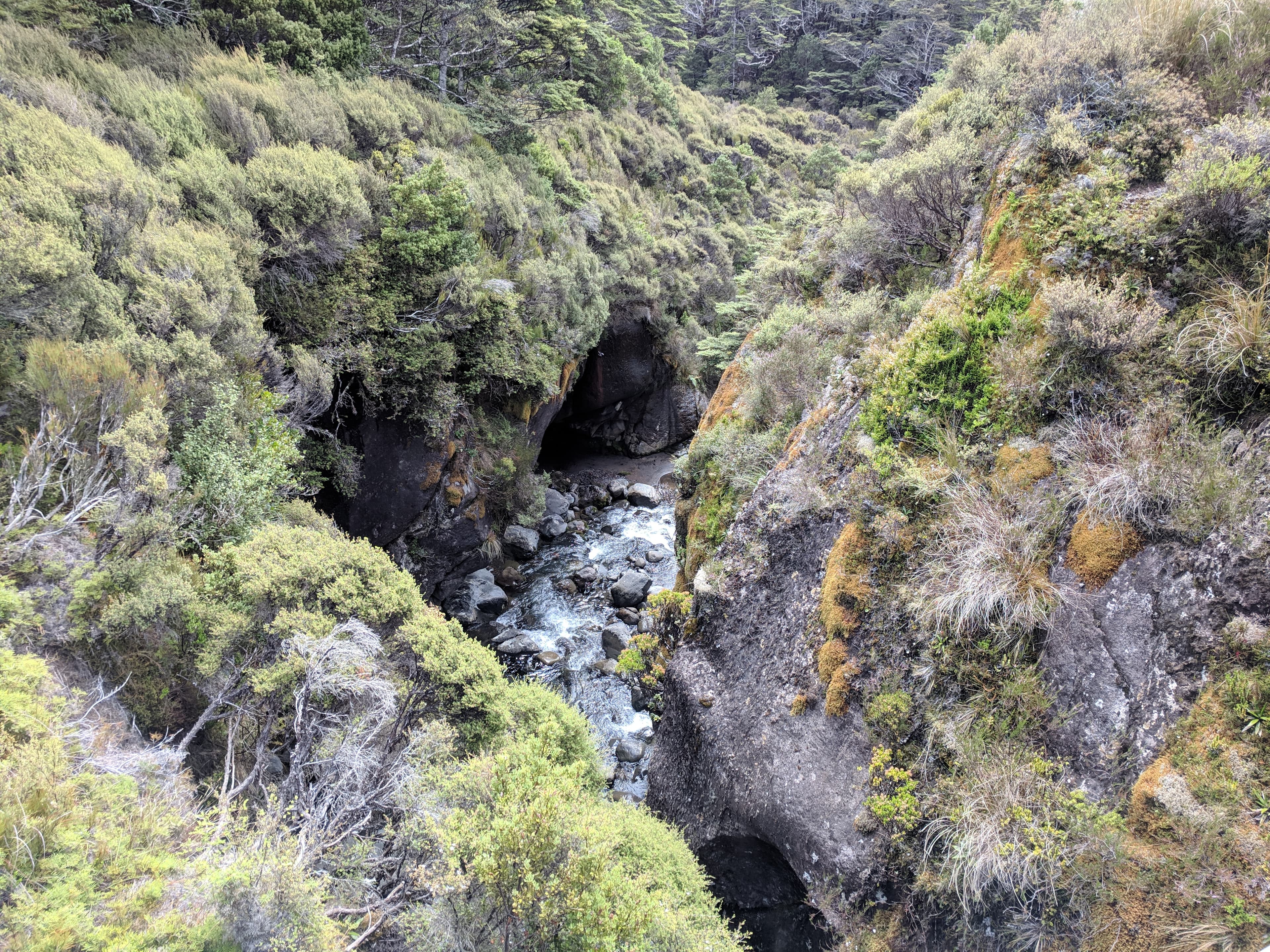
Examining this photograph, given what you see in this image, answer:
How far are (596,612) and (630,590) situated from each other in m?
1.05

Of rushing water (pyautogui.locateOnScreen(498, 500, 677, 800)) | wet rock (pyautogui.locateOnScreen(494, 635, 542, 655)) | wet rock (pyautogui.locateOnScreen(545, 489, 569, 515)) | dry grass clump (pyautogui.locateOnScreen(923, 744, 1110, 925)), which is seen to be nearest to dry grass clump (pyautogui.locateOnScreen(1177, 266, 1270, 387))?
dry grass clump (pyautogui.locateOnScreen(923, 744, 1110, 925))

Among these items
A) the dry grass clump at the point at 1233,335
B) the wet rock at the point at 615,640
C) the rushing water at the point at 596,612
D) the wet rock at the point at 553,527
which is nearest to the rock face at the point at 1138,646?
the dry grass clump at the point at 1233,335

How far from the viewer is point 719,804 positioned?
6820 mm

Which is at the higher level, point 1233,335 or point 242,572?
point 1233,335

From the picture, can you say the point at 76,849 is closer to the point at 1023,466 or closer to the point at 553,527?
the point at 1023,466

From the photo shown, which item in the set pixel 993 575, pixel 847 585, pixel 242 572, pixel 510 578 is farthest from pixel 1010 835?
pixel 510 578

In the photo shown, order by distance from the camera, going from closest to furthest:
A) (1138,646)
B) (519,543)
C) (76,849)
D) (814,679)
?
(76,849) → (1138,646) → (814,679) → (519,543)

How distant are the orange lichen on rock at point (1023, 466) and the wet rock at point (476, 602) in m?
12.2

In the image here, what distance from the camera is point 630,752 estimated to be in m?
10.8

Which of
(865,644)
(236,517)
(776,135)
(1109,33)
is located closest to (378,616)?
Result: (236,517)

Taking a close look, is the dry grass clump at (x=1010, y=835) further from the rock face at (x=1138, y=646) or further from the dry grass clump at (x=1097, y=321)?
the dry grass clump at (x=1097, y=321)

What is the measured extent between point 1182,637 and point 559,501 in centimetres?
1743

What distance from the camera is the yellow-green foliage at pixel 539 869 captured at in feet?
14.5

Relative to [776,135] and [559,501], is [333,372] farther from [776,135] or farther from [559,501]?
[776,135]
